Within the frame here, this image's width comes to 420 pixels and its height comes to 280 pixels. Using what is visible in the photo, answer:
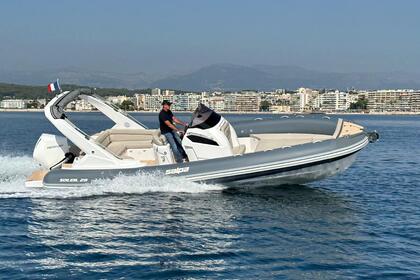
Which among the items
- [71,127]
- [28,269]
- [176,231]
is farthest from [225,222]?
[71,127]

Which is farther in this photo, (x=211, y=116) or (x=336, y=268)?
(x=211, y=116)

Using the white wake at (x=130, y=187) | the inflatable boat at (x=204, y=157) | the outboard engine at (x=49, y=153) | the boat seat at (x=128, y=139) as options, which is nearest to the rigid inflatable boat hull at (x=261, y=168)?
the inflatable boat at (x=204, y=157)

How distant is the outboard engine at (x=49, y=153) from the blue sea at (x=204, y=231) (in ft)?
2.66

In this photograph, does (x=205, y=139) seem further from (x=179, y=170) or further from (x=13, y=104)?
(x=13, y=104)

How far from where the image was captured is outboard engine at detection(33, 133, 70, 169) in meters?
14.4

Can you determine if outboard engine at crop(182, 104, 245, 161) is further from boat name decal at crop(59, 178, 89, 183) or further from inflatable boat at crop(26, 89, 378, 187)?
boat name decal at crop(59, 178, 89, 183)

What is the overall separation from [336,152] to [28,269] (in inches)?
297

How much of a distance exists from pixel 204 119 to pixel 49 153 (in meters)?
3.92

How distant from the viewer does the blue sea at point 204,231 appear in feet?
27.3

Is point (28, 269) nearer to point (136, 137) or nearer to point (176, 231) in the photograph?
point (176, 231)

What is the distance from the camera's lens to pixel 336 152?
1329cm

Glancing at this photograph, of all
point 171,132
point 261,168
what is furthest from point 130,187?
point 261,168

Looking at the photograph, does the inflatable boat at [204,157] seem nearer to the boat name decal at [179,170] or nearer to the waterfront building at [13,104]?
the boat name decal at [179,170]

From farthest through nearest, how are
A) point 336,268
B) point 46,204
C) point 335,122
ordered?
point 335,122 → point 46,204 → point 336,268
